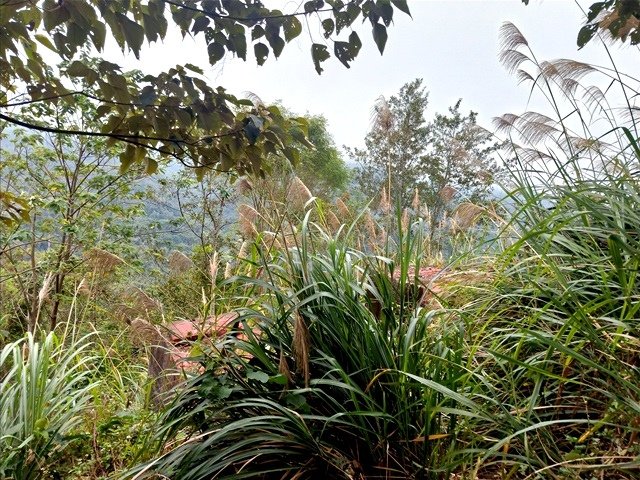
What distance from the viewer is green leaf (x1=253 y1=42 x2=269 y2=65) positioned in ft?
3.14

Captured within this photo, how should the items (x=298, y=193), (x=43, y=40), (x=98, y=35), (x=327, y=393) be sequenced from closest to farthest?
(x=98, y=35)
(x=43, y=40)
(x=327, y=393)
(x=298, y=193)

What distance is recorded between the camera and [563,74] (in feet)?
5.92

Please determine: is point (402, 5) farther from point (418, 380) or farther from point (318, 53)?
point (418, 380)

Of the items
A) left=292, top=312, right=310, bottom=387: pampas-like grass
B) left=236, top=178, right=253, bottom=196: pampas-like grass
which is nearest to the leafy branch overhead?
left=292, top=312, right=310, bottom=387: pampas-like grass

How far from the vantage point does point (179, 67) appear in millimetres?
1007

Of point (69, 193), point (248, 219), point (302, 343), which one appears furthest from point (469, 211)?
point (69, 193)

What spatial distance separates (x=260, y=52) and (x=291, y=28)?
0.08 m

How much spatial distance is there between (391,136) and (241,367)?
1041 mm

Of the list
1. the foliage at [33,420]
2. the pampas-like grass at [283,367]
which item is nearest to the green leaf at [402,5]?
the pampas-like grass at [283,367]

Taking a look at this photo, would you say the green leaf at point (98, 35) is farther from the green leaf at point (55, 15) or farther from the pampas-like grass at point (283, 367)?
the pampas-like grass at point (283, 367)

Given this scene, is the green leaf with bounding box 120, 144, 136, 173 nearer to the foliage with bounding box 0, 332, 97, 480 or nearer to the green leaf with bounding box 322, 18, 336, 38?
the green leaf with bounding box 322, 18, 336, 38

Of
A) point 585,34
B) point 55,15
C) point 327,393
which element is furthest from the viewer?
point 327,393

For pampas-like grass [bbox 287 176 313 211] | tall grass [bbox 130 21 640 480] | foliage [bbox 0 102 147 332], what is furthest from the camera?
foliage [bbox 0 102 147 332]

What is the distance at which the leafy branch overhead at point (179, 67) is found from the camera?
87 cm
